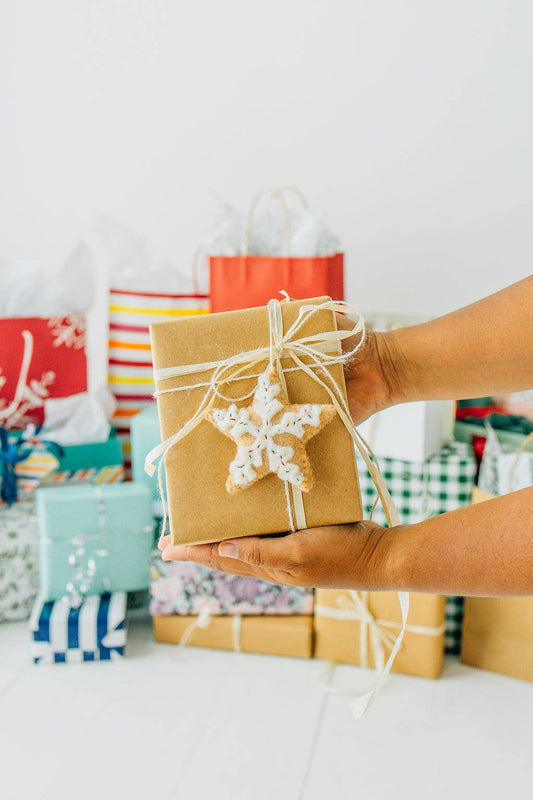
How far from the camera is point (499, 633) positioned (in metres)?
1.29

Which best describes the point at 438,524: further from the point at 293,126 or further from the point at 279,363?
the point at 293,126

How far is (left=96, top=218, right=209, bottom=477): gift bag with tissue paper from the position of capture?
1.51 meters

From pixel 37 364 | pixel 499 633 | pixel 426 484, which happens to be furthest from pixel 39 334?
pixel 499 633

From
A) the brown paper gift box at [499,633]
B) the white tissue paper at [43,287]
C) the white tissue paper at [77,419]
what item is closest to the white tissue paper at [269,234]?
the white tissue paper at [43,287]

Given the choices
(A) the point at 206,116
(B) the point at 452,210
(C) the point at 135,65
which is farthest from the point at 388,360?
(C) the point at 135,65

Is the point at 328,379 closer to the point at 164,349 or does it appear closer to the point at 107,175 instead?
the point at 164,349

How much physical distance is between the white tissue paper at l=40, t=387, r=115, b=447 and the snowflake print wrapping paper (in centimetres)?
82

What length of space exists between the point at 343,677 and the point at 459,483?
1.30 ft

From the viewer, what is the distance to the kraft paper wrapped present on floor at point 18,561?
1411 mm

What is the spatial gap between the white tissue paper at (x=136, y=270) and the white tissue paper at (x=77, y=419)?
23cm

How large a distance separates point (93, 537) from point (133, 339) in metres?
0.42

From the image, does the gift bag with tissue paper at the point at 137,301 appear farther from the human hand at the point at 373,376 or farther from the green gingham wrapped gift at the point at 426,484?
the human hand at the point at 373,376

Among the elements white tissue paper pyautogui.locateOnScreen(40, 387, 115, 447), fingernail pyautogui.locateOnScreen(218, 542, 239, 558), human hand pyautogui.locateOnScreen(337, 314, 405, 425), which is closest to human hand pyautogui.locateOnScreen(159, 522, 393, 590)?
fingernail pyautogui.locateOnScreen(218, 542, 239, 558)

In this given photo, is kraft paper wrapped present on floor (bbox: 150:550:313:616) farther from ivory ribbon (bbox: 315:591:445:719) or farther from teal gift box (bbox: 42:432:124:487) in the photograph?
teal gift box (bbox: 42:432:124:487)
